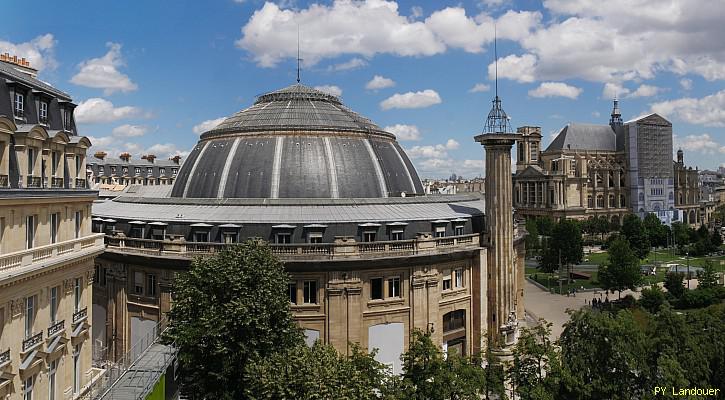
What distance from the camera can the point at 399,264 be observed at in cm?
4100

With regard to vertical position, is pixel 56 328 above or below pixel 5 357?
above

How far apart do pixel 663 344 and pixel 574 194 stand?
139327 mm

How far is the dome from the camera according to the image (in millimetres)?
52219

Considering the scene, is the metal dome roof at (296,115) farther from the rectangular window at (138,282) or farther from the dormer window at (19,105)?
the dormer window at (19,105)

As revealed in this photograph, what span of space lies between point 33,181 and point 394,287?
79.6 feet

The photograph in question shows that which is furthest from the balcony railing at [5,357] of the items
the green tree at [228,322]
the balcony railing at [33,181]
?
the balcony railing at [33,181]

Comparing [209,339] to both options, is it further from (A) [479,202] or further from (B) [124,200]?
(A) [479,202]

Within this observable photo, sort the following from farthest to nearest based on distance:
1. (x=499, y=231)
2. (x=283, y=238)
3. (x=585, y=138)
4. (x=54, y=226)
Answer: (x=585, y=138)
(x=499, y=231)
(x=283, y=238)
(x=54, y=226)

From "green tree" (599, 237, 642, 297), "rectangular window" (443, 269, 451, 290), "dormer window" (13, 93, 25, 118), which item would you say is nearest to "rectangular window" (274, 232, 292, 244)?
"rectangular window" (443, 269, 451, 290)

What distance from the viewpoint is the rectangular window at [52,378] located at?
29219mm

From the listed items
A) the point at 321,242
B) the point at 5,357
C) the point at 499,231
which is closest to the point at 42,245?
the point at 5,357

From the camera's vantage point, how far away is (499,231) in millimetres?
45750

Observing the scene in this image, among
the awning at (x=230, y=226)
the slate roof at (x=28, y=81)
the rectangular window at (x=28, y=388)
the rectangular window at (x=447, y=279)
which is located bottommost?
the rectangular window at (x=28, y=388)

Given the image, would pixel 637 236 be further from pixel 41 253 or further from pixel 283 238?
pixel 41 253
